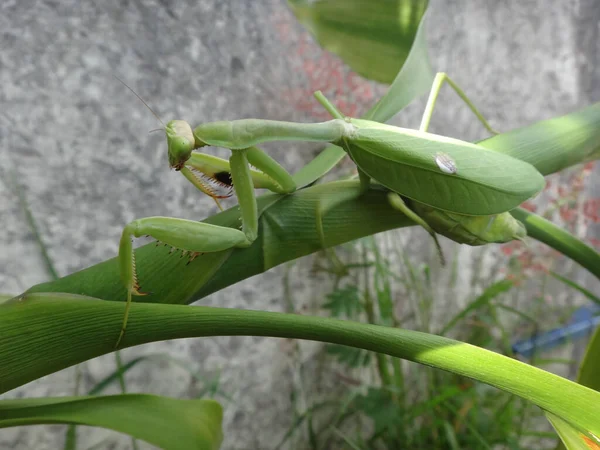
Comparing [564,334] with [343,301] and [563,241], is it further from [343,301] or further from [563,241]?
[563,241]

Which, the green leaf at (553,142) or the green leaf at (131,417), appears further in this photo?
the green leaf at (553,142)

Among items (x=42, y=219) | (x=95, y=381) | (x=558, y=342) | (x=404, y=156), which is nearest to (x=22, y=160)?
(x=42, y=219)

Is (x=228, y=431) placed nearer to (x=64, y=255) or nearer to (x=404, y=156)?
(x=64, y=255)

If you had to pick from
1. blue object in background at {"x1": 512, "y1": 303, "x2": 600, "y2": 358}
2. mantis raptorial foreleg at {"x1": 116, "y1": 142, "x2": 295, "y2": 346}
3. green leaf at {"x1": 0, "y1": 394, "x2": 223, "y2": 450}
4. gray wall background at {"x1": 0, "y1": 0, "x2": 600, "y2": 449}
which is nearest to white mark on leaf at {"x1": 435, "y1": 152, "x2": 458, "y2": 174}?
mantis raptorial foreleg at {"x1": 116, "y1": 142, "x2": 295, "y2": 346}

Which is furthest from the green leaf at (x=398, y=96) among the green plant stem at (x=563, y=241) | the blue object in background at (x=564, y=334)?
the blue object in background at (x=564, y=334)

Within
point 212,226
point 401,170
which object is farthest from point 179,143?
point 401,170

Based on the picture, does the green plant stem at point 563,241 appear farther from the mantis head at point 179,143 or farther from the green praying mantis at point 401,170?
the mantis head at point 179,143

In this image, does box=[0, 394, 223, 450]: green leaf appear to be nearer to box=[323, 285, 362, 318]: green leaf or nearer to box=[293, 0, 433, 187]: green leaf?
box=[293, 0, 433, 187]: green leaf
